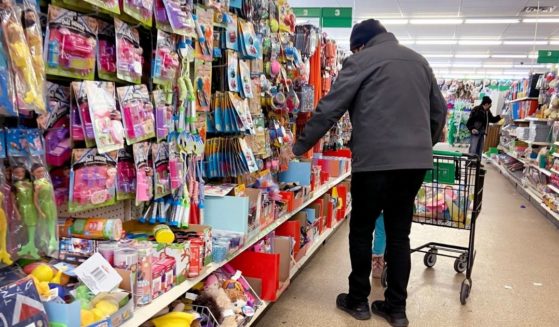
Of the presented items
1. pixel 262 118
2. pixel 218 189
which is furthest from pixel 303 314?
pixel 262 118

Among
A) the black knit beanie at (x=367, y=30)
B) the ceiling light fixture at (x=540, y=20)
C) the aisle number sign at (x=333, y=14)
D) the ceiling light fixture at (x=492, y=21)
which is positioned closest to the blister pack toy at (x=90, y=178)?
the black knit beanie at (x=367, y=30)

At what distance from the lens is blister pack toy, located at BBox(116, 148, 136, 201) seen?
171 centimetres

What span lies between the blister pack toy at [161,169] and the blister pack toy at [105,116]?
0.28 m

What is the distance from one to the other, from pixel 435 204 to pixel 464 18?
29.3 feet

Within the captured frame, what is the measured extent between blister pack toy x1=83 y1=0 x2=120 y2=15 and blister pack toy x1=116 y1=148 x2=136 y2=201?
1.63ft

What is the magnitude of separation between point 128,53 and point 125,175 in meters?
0.45

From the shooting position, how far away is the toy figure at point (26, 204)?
1.23m

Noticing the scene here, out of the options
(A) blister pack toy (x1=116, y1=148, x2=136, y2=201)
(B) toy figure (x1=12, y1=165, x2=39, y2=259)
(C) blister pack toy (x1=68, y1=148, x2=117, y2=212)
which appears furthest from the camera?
(A) blister pack toy (x1=116, y1=148, x2=136, y2=201)

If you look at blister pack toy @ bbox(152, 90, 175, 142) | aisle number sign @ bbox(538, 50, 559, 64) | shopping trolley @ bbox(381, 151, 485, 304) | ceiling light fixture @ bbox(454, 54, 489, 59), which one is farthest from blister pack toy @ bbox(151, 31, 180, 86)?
ceiling light fixture @ bbox(454, 54, 489, 59)

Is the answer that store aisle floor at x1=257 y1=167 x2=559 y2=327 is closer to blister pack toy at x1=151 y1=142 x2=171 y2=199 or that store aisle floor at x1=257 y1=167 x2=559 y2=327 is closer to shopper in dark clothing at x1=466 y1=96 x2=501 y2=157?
blister pack toy at x1=151 y1=142 x2=171 y2=199

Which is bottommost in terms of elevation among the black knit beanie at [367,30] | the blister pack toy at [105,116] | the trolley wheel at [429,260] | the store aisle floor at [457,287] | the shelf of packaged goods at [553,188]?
the store aisle floor at [457,287]

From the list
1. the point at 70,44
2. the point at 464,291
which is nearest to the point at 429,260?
the point at 464,291

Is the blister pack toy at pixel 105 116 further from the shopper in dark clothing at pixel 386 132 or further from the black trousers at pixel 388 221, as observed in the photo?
the black trousers at pixel 388 221

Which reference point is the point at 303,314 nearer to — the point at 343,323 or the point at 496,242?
the point at 343,323
